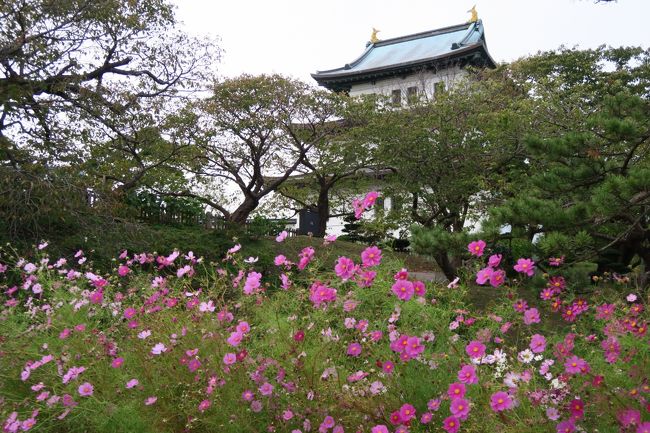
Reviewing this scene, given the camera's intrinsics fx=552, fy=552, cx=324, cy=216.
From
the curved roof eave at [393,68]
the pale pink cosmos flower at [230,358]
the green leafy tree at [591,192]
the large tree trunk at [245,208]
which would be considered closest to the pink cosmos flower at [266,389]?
the pale pink cosmos flower at [230,358]

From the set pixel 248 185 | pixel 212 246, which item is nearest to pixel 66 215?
pixel 212 246

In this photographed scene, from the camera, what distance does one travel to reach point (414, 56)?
20094mm

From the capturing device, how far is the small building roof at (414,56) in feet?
57.0

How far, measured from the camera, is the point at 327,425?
1.68 metres

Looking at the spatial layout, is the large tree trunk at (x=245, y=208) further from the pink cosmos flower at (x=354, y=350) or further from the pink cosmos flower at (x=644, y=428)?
→ the pink cosmos flower at (x=644, y=428)

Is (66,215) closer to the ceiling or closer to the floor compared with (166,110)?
closer to the floor

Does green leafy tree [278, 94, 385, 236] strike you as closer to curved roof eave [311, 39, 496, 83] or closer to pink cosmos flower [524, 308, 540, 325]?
curved roof eave [311, 39, 496, 83]

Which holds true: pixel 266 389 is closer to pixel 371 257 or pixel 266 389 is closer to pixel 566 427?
pixel 371 257

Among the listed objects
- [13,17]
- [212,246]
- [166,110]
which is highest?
[13,17]

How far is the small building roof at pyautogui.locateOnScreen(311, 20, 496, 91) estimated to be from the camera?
1736 centimetres

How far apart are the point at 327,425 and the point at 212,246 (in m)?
5.57

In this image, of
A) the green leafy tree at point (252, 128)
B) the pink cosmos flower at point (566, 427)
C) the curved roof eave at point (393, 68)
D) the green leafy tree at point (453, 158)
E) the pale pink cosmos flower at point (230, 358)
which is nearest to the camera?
the pink cosmos flower at point (566, 427)

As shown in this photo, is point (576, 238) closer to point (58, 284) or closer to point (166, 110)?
point (58, 284)

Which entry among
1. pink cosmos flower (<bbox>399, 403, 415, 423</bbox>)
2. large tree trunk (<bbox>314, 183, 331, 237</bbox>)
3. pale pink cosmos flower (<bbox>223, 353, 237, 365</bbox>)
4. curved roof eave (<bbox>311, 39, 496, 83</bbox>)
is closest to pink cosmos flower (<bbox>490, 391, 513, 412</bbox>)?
pink cosmos flower (<bbox>399, 403, 415, 423</bbox>)
